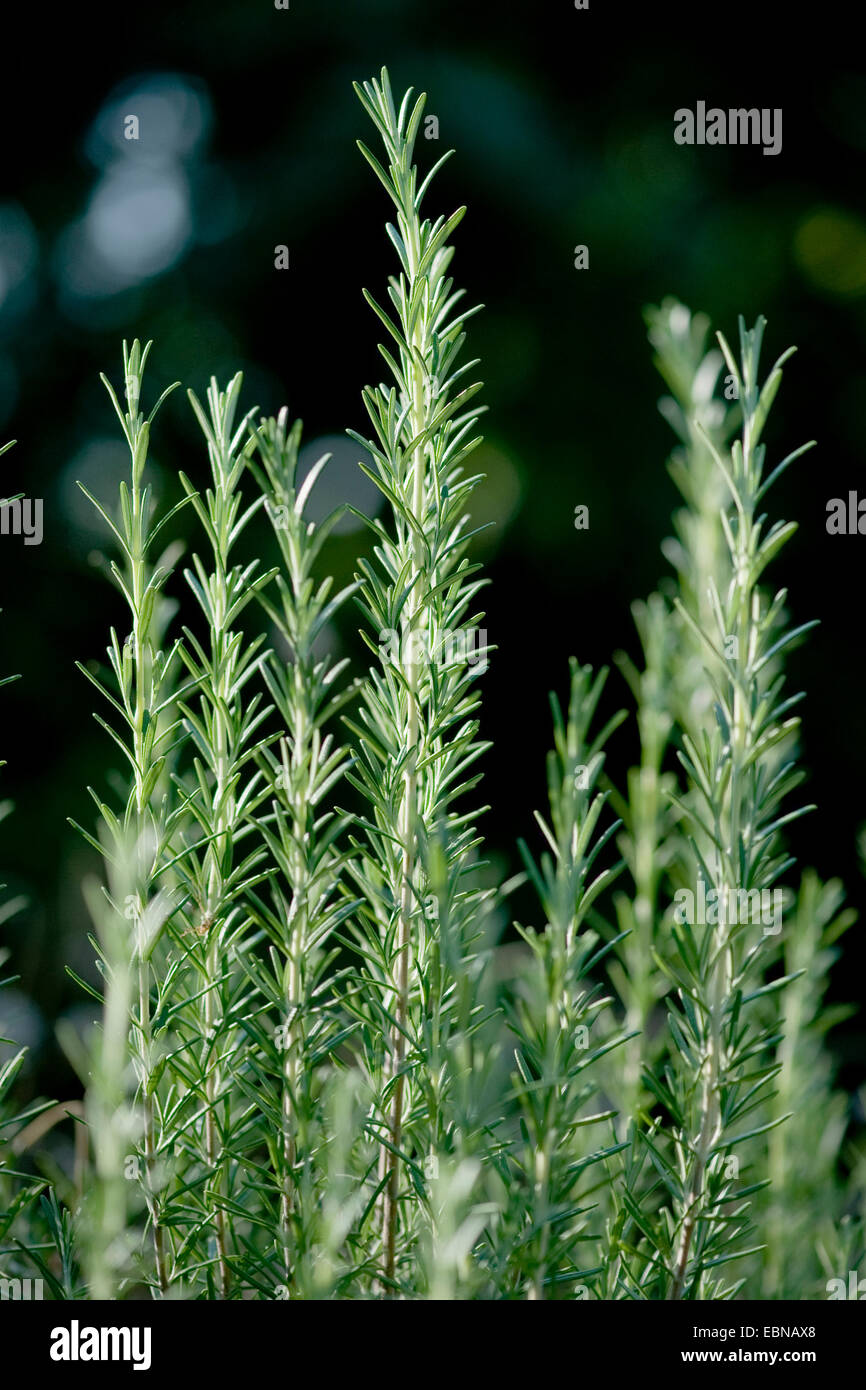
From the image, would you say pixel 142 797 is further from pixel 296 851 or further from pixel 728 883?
pixel 728 883

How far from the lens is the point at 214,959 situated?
0.27 metres

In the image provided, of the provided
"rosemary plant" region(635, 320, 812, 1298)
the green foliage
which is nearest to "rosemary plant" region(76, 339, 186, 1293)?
the green foliage

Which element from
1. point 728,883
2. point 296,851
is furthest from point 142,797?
point 728,883

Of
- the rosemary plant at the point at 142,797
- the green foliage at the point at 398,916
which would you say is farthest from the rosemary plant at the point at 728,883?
the rosemary plant at the point at 142,797

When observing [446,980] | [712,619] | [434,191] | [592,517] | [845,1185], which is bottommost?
[845,1185]

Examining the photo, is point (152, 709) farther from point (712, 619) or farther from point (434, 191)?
point (434, 191)

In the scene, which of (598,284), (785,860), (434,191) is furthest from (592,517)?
(785,860)

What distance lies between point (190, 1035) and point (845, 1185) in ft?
1.20

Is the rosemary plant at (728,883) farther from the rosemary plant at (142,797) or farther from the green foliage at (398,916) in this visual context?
the rosemary plant at (142,797)

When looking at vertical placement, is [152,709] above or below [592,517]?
below

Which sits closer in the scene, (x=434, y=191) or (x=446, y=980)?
(x=446, y=980)

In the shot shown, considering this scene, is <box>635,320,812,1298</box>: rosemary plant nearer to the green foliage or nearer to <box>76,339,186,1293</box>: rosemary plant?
the green foliage
